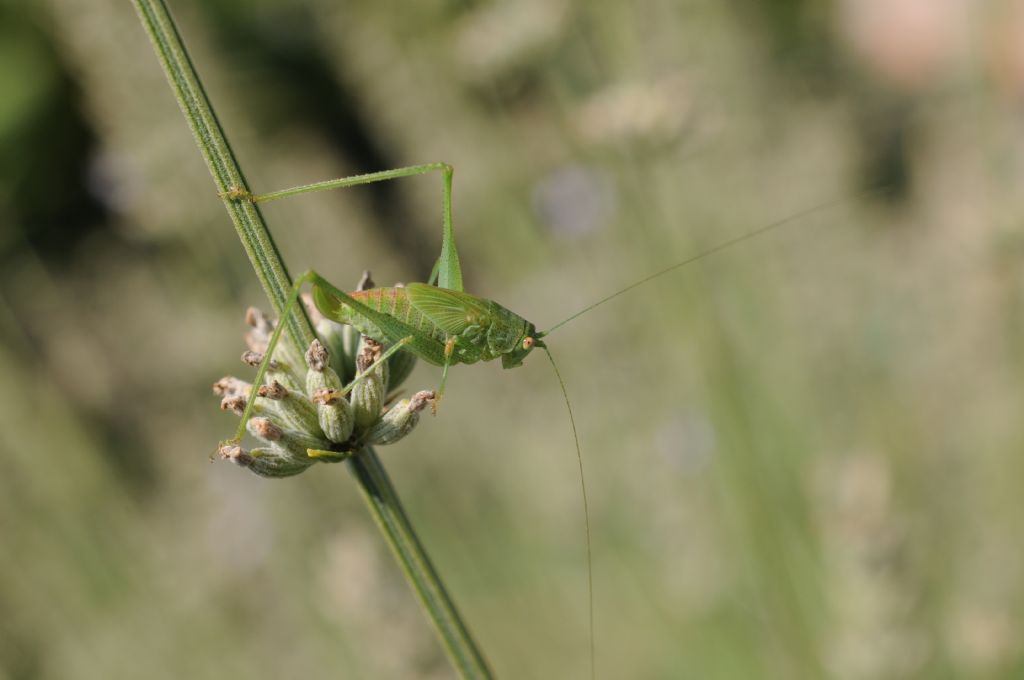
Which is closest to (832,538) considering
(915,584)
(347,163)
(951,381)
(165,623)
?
(915,584)

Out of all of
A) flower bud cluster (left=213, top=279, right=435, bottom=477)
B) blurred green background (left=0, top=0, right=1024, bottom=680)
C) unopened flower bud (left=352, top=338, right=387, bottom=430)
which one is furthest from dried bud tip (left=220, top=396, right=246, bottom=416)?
blurred green background (left=0, top=0, right=1024, bottom=680)

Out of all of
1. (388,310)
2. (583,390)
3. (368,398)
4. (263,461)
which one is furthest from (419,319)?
(583,390)

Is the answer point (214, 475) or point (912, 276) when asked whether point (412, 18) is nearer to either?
point (214, 475)

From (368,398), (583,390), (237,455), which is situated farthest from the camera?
(583,390)

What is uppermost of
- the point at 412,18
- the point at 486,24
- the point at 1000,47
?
the point at 412,18

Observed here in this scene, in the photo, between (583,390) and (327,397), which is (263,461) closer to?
(327,397)

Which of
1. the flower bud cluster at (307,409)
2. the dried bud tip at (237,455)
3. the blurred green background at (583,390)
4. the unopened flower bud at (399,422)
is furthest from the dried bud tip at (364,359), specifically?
the blurred green background at (583,390)
